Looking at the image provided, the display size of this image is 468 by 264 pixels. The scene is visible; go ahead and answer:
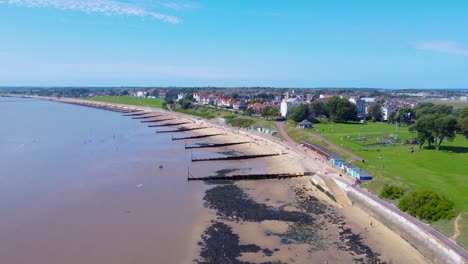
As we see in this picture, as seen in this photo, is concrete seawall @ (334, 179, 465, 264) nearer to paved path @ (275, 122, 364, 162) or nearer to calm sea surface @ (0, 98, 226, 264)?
calm sea surface @ (0, 98, 226, 264)

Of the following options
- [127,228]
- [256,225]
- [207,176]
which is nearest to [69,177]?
[207,176]

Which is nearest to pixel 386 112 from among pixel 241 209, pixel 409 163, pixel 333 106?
pixel 333 106

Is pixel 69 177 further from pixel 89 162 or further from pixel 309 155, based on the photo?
pixel 309 155

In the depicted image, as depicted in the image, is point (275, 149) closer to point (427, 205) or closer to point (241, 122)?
point (427, 205)

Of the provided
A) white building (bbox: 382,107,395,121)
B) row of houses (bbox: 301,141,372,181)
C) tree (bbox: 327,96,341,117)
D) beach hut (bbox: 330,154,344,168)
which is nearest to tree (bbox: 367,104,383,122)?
white building (bbox: 382,107,395,121)

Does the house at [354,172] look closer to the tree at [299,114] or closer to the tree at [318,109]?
the tree at [299,114]

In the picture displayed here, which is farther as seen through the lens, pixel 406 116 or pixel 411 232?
pixel 406 116

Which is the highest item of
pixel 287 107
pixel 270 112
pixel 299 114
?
pixel 287 107
